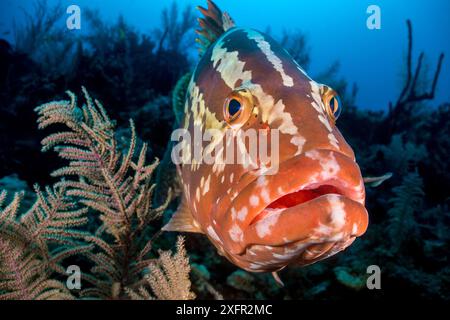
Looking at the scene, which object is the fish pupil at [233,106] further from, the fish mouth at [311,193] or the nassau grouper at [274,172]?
the fish mouth at [311,193]

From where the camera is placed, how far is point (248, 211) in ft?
5.80

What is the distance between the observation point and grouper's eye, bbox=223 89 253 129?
2111 millimetres

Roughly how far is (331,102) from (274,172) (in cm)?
89

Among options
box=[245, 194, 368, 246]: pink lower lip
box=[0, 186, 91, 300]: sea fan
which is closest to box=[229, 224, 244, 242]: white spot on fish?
box=[245, 194, 368, 246]: pink lower lip

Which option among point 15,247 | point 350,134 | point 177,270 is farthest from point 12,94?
point 350,134

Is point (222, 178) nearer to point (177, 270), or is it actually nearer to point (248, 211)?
point (248, 211)

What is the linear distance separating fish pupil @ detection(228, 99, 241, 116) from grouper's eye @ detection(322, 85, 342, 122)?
23.3 inches

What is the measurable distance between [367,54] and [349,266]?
420 ft

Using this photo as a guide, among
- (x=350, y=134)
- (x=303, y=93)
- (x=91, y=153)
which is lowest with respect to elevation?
(x=350, y=134)

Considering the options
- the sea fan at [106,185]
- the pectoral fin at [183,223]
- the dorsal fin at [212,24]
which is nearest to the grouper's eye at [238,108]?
the sea fan at [106,185]

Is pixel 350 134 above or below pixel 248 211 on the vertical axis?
below

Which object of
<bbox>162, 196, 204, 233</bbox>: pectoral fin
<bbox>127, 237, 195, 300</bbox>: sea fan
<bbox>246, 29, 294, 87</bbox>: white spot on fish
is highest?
<bbox>246, 29, 294, 87</bbox>: white spot on fish

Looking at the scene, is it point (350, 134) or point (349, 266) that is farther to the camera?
point (350, 134)

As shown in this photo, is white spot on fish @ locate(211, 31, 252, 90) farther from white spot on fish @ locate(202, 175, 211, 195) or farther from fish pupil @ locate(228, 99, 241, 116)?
white spot on fish @ locate(202, 175, 211, 195)
